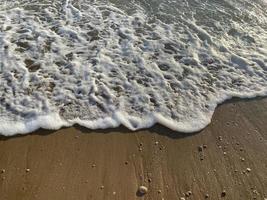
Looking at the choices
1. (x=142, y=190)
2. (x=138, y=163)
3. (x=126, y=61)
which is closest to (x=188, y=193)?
(x=142, y=190)

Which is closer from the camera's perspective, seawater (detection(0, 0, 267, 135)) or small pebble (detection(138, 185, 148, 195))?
small pebble (detection(138, 185, 148, 195))

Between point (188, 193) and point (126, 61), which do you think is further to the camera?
point (126, 61)

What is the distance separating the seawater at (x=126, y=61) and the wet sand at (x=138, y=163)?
18 cm

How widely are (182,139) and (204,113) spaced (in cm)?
52

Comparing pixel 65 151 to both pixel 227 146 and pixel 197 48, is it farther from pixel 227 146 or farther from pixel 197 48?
pixel 197 48

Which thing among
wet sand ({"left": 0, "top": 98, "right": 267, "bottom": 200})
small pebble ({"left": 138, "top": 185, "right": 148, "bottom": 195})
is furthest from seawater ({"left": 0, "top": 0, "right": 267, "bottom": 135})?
small pebble ({"left": 138, "top": 185, "right": 148, "bottom": 195})

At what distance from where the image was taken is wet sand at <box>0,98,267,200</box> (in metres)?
3.76

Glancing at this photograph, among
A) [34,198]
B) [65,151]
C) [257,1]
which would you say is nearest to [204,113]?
[65,151]

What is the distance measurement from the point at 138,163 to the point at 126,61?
1855 millimetres

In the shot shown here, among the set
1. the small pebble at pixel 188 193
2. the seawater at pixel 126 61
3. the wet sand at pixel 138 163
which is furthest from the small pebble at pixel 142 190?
the seawater at pixel 126 61

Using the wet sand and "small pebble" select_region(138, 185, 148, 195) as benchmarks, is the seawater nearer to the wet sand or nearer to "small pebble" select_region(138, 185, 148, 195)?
the wet sand

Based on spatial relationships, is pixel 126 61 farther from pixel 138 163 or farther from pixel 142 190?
pixel 142 190

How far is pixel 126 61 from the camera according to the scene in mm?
5480

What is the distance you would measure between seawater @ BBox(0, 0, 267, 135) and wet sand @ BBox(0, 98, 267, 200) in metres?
0.18
